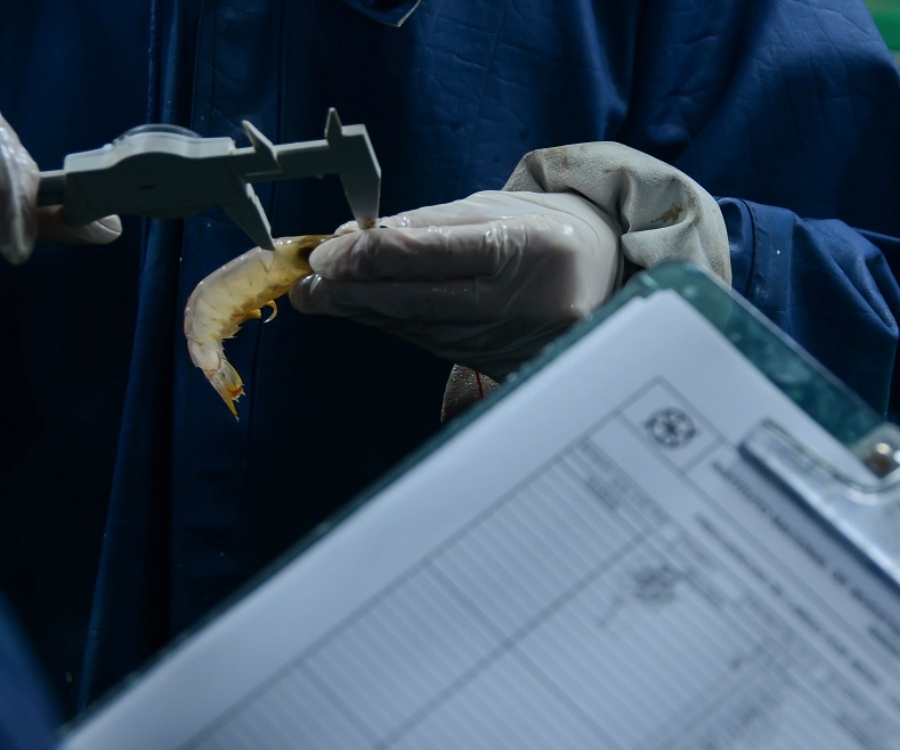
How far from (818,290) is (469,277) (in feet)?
1.27

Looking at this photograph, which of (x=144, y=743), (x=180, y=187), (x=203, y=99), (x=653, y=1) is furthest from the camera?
(x=653, y=1)

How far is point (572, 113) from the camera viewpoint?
1.05 m

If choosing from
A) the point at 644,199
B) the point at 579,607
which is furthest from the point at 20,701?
the point at 644,199

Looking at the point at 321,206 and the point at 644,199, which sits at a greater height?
the point at 644,199

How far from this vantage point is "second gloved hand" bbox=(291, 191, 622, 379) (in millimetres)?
775

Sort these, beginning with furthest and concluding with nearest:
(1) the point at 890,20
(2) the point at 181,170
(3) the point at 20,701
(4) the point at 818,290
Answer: (1) the point at 890,20 < (4) the point at 818,290 < (2) the point at 181,170 < (3) the point at 20,701

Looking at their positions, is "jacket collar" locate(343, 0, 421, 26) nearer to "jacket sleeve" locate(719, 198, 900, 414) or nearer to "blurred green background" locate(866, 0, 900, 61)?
"jacket sleeve" locate(719, 198, 900, 414)

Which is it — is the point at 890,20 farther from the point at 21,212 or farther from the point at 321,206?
the point at 21,212

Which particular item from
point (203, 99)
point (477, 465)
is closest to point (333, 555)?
point (477, 465)

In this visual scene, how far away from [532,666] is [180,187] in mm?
395

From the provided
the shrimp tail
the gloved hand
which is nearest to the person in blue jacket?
the shrimp tail

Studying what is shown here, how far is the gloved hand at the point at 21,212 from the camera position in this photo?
0.60m

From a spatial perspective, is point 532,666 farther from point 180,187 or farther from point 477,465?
point 180,187

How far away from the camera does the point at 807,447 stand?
37 cm
